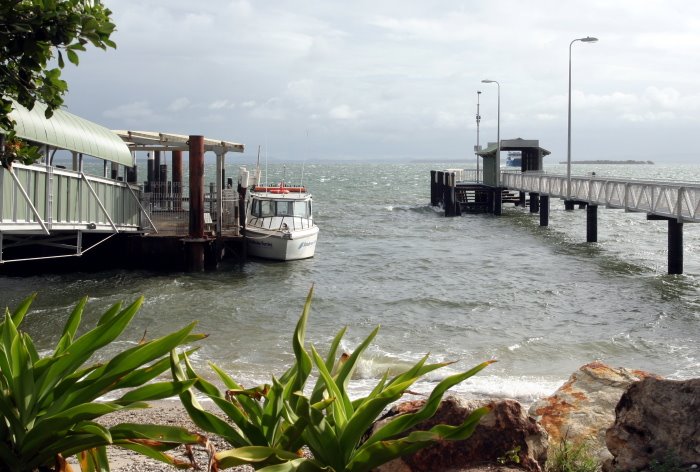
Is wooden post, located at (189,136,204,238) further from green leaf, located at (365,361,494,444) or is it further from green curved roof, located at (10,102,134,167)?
green leaf, located at (365,361,494,444)

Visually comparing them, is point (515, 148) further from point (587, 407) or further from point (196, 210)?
point (587, 407)

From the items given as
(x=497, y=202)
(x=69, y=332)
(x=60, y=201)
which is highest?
(x=60, y=201)

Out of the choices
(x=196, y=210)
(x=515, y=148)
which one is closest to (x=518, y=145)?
(x=515, y=148)

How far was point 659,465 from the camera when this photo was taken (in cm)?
558

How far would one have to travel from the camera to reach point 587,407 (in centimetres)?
809

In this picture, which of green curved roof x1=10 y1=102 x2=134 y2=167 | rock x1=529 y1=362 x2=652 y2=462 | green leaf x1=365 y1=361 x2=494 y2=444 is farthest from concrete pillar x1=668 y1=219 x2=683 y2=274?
green leaf x1=365 y1=361 x2=494 y2=444

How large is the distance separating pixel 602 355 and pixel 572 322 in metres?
3.32

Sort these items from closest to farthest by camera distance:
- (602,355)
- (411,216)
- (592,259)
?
(602,355), (592,259), (411,216)

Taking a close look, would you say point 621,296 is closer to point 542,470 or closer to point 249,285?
point 249,285

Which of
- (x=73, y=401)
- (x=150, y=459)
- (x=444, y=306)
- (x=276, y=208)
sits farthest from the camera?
(x=276, y=208)

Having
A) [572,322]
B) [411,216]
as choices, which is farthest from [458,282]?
[411,216]

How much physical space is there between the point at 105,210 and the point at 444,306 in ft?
28.8

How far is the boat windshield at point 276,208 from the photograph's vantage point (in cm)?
3022

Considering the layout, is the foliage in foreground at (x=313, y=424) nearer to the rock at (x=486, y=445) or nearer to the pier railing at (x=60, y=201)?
the rock at (x=486, y=445)
